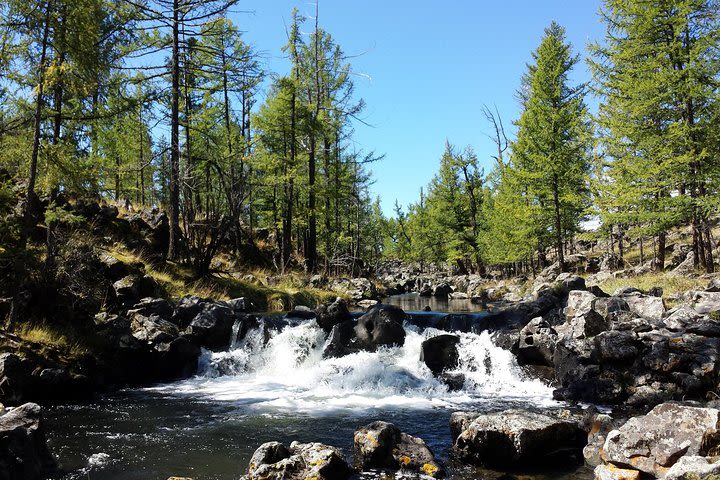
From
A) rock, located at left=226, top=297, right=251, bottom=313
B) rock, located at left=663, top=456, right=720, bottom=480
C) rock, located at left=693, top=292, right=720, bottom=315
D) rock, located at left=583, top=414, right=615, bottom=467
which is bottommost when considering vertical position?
rock, located at left=583, top=414, right=615, bottom=467

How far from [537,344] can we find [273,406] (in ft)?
22.9

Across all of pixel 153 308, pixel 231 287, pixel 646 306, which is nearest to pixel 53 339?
pixel 153 308

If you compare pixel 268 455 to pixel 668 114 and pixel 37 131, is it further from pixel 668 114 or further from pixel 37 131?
pixel 668 114

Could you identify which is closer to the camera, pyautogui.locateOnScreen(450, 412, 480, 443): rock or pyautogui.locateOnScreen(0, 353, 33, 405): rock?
pyautogui.locateOnScreen(450, 412, 480, 443): rock

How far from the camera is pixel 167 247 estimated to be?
759 inches

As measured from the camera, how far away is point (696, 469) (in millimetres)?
4320

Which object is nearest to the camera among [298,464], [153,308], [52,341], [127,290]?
[298,464]

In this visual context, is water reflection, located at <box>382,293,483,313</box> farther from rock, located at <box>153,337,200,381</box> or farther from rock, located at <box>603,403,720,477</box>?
rock, located at <box>603,403,720,477</box>

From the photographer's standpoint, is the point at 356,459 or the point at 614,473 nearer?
the point at 614,473

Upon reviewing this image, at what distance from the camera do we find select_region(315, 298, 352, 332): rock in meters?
14.4

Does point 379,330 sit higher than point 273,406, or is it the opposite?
point 379,330

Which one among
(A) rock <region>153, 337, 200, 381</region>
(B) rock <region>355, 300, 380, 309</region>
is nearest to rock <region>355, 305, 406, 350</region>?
(A) rock <region>153, 337, 200, 381</region>

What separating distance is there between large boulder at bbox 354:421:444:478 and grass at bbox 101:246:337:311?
10.9m

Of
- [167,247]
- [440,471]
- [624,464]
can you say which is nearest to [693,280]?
[624,464]
